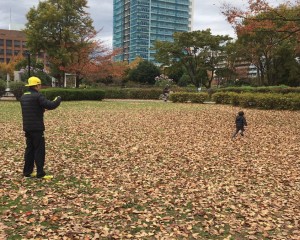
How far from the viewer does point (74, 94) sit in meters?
27.0

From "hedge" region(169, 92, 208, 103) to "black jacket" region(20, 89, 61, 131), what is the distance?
878 inches

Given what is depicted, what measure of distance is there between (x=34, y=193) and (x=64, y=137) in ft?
17.6

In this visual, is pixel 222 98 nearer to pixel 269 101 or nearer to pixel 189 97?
pixel 189 97

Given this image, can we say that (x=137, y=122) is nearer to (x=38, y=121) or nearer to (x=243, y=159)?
(x=243, y=159)

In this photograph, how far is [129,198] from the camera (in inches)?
205

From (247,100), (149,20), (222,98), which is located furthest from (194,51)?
(149,20)

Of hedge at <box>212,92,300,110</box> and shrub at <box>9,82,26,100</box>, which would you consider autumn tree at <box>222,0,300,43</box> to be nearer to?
hedge at <box>212,92,300,110</box>

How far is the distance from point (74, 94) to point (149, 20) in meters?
97.4

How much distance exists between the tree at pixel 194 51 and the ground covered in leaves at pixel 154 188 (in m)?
33.0

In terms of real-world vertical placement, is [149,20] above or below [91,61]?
above

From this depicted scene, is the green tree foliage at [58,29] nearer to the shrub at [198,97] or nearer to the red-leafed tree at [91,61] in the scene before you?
the red-leafed tree at [91,61]

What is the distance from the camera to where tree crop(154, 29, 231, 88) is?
4222cm

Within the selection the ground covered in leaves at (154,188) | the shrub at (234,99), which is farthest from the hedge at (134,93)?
the ground covered in leaves at (154,188)

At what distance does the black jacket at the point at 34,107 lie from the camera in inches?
216
